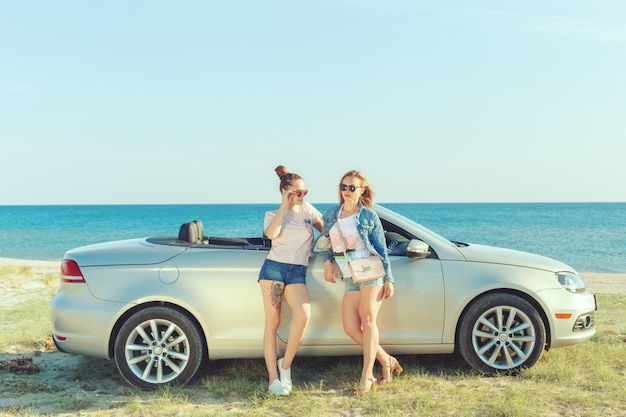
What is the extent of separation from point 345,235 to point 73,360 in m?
3.32

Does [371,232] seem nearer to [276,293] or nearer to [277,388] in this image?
[276,293]

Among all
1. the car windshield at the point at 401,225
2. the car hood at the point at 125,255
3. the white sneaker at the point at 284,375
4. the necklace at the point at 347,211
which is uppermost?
the necklace at the point at 347,211

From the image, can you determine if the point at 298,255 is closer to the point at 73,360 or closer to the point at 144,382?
the point at 144,382

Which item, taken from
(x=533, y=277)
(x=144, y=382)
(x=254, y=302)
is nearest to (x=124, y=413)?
(x=144, y=382)

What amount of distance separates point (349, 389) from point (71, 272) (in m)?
2.50

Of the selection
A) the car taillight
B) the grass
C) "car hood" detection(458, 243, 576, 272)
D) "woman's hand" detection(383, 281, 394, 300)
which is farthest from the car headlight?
the car taillight

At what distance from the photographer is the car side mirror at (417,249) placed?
4.99m

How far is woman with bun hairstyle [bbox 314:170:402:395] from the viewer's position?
4.84 meters

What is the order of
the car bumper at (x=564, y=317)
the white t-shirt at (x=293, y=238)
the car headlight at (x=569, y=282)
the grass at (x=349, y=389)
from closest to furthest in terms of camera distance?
the grass at (x=349, y=389) < the white t-shirt at (x=293, y=238) < the car bumper at (x=564, y=317) < the car headlight at (x=569, y=282)

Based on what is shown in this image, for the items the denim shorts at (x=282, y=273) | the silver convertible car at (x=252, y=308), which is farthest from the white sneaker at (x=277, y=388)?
the denim shorts at (x=282, y=273)

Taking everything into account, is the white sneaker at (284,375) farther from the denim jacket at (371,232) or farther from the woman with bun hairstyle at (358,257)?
the denim jacket at (371,232)

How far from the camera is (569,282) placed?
542 cm

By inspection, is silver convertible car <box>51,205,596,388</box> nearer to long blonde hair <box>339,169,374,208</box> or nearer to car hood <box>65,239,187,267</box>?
car hood <box>65,239,187,267</box>

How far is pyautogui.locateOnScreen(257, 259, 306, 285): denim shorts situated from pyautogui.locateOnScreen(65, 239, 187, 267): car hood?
81cm
